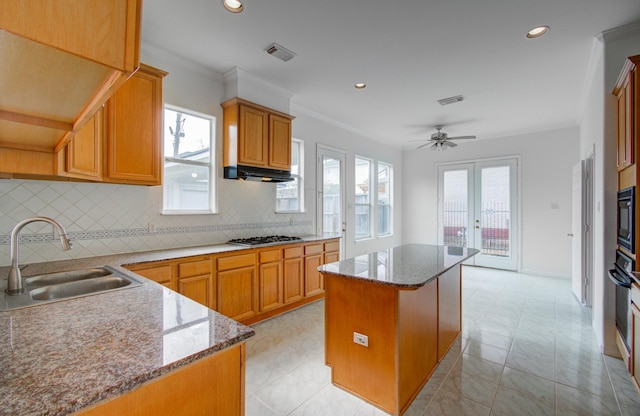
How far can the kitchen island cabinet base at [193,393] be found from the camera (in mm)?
806

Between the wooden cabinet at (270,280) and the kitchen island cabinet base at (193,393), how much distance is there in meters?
2.28

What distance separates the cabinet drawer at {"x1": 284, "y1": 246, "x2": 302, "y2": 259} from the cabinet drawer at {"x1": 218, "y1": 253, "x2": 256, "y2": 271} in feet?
1.63

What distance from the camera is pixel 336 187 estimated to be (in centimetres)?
537

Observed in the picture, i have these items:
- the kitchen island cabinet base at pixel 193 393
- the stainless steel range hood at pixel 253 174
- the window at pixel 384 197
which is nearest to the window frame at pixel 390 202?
the window at pixel 384 197

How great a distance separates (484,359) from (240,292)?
7.96 ft

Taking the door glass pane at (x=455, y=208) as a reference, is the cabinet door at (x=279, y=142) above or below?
above

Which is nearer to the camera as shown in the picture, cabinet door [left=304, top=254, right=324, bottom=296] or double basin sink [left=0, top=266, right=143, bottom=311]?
double basin sink [left=0, top=266, right=143, bottom=311]

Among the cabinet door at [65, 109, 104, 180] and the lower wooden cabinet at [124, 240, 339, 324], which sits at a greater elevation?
the cabinet door at [65, 109, 104, 180]

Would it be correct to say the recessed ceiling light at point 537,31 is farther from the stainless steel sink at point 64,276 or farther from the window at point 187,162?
the stainless steel sink at point 64,276

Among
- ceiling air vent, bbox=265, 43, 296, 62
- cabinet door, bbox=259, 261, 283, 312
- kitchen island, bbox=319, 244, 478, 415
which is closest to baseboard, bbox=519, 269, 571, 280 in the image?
kitchen island, bbox=319, 244, 478, 415

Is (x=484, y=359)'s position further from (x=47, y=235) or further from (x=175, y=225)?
(x=47, y=235)

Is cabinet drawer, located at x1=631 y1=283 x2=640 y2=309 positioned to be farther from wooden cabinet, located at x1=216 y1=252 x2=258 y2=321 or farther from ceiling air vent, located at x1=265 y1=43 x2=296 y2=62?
ceiling air vent, located at x1=265 y1=43 x2=296 y2=62

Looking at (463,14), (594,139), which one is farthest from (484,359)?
(463,14)

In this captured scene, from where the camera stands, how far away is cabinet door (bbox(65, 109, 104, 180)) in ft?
6.20
